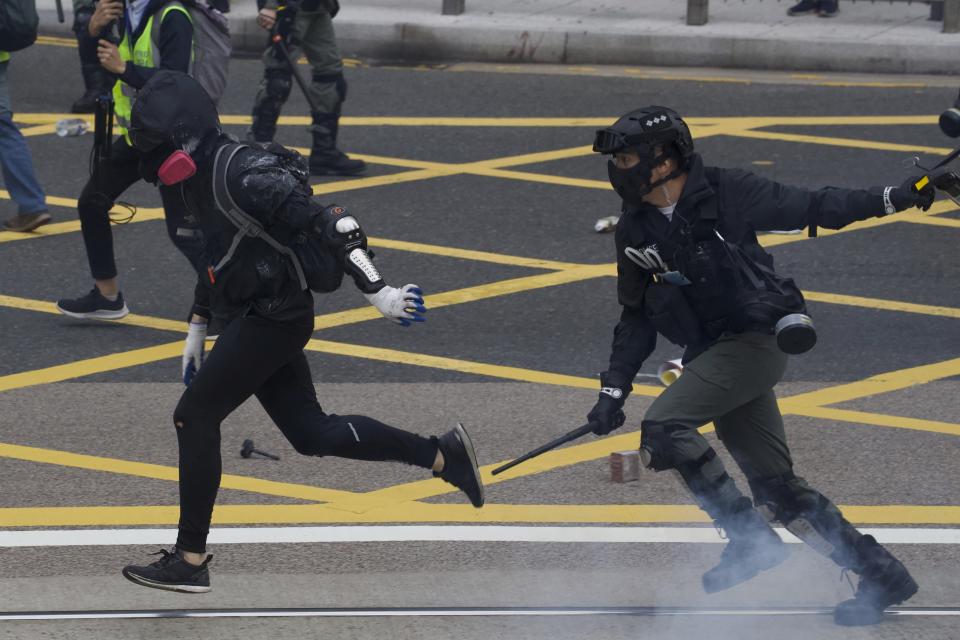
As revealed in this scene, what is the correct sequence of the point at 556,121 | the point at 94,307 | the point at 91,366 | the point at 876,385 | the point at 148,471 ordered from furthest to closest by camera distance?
1. the point at 556,121
2. the point at 94,307
3. the point at 91,366
4. the point at 876,385
5. the point at 148,471

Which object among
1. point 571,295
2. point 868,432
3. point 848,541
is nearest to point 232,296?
point 848,541

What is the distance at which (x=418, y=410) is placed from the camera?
23.8 ft

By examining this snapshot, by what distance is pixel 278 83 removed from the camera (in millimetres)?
11195

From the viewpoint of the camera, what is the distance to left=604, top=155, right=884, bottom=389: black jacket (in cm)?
496

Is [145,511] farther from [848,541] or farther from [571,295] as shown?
[571,295]

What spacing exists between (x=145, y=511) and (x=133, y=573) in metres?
Answer: 0.94

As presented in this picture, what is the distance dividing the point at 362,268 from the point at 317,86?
630cm

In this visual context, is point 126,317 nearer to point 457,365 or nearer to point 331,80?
point 457,365

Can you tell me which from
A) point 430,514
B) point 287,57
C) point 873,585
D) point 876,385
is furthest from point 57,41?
point 873,585

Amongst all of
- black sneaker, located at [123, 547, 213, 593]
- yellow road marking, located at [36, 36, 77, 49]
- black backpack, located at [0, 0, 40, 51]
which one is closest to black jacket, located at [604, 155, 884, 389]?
black sneaker, located at [123, 547, 213, 593]

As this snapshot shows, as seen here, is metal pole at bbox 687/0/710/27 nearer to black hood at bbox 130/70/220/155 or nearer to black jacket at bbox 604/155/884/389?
black hood at bbox 130/70/220/155

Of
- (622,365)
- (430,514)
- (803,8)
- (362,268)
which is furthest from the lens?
(803,8)

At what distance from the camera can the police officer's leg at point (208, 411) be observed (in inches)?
205

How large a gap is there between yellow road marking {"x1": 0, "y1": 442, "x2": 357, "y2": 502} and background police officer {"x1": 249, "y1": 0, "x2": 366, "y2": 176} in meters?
4.83
